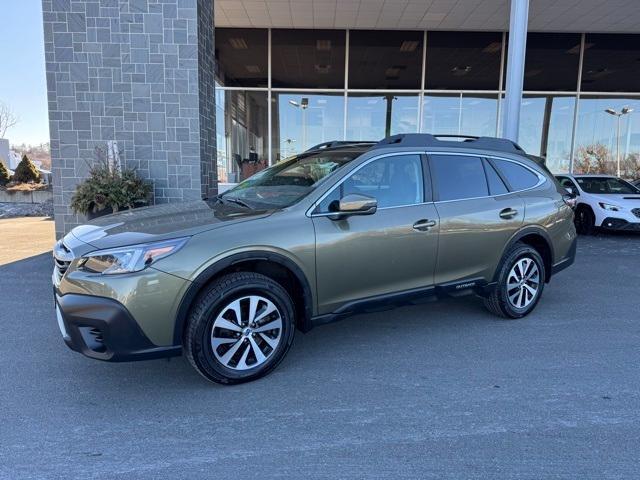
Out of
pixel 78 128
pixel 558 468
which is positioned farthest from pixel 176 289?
pixel 78 128

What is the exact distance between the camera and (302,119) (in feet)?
47.4

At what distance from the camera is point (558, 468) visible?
2502mm

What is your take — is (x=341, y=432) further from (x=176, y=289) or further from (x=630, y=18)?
(x=630, y=18)

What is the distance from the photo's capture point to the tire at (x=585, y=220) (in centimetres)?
Answer: 1009

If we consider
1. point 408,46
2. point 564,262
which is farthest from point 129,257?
point 408,46

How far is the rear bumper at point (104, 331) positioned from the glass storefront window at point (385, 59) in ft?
41.5

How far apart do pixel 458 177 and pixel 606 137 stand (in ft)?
44.7

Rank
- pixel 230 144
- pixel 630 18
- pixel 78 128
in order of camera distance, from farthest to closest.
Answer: pixel 230 144, pixel 630 18, pixel 78 128

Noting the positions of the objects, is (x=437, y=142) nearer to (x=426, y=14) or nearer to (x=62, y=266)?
(x=62, y=266)

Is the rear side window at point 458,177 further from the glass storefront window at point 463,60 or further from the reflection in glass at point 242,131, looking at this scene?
the glass storefront window at point 463,60

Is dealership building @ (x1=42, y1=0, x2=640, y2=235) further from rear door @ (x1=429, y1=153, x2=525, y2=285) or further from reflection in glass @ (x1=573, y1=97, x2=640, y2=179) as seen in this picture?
rear door @ (x1=429, y1=153, x2=525, y2=285)

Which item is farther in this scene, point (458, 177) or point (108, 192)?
point (108, 192)

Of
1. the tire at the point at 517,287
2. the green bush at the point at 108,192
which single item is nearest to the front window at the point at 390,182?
the tire at the point at 517,287

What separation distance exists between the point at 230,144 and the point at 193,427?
12.0m
